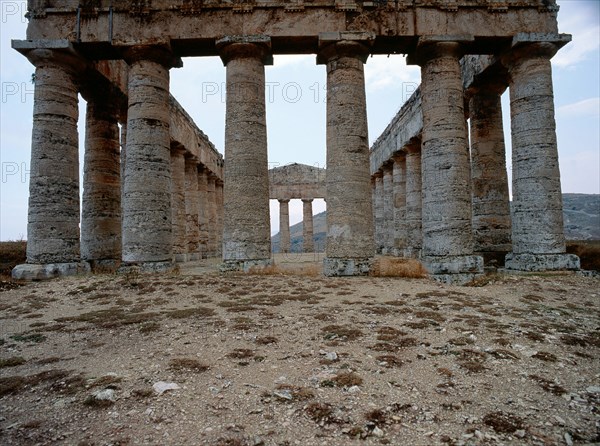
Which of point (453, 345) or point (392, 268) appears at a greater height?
point (392, 268)

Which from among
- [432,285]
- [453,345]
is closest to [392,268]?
[432,285]

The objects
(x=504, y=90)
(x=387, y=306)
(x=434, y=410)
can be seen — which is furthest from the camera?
(x=504, y=90)

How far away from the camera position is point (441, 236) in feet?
34.7

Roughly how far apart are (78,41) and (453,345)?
13.2 m

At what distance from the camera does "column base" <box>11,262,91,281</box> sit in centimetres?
1004

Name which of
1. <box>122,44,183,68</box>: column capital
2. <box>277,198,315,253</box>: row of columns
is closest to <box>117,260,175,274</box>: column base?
<box>122,44,183,68</box>: column capital

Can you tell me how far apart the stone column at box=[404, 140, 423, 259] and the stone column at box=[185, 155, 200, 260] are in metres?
12.0

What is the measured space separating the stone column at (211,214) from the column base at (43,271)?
12.5 meters

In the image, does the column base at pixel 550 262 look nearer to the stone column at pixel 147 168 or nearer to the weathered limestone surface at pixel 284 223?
the stone column at pixel 147 168

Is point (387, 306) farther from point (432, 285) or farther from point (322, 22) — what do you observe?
point (322, 22)

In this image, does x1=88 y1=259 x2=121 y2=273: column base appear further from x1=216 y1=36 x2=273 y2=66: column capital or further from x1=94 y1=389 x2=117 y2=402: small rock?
x1=94 y1=389 x2=117 y2=402: small rock

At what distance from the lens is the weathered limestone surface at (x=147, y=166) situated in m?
10.8

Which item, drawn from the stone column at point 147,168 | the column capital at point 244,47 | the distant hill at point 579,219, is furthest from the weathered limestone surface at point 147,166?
the distant hill at point 579,219

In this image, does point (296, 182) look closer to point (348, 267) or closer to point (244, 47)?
point (244, 47)
